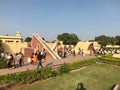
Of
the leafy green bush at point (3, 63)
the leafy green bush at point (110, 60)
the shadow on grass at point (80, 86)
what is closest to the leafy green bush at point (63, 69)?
the shadow on grass at point (80, 86)

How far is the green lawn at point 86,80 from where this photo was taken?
15.4m

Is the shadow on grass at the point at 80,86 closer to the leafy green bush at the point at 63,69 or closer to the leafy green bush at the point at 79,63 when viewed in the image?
the leafy green bush at the point at 63,69

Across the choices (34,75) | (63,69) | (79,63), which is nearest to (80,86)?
(63,69)

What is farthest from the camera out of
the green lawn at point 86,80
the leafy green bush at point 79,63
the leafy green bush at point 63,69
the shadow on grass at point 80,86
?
the leafy green bush at point 79,63

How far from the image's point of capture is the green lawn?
50.5ft

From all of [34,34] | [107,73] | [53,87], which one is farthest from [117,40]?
[53,87]

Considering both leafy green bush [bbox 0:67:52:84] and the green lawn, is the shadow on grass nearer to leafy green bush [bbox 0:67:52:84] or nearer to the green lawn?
the green lawn

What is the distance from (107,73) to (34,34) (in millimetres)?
15443

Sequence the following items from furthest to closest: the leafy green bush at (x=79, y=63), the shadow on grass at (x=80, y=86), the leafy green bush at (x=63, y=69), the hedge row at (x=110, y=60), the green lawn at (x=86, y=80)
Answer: the hedge row at (x=110, y=60), the leafy green bush at (x=79, y=63), the leafy green bush at (x=63, y=69), the shadow on grass at (x=80, y=86), the green lawn at (x=86, y=80)

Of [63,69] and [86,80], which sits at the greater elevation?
[63,69]

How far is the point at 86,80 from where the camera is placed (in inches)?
702

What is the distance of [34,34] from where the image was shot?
3203 centimetres

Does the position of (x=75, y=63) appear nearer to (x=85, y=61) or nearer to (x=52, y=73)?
(x=85, y=61)

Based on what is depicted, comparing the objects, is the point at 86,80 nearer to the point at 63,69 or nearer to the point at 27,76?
the point at 63,69
